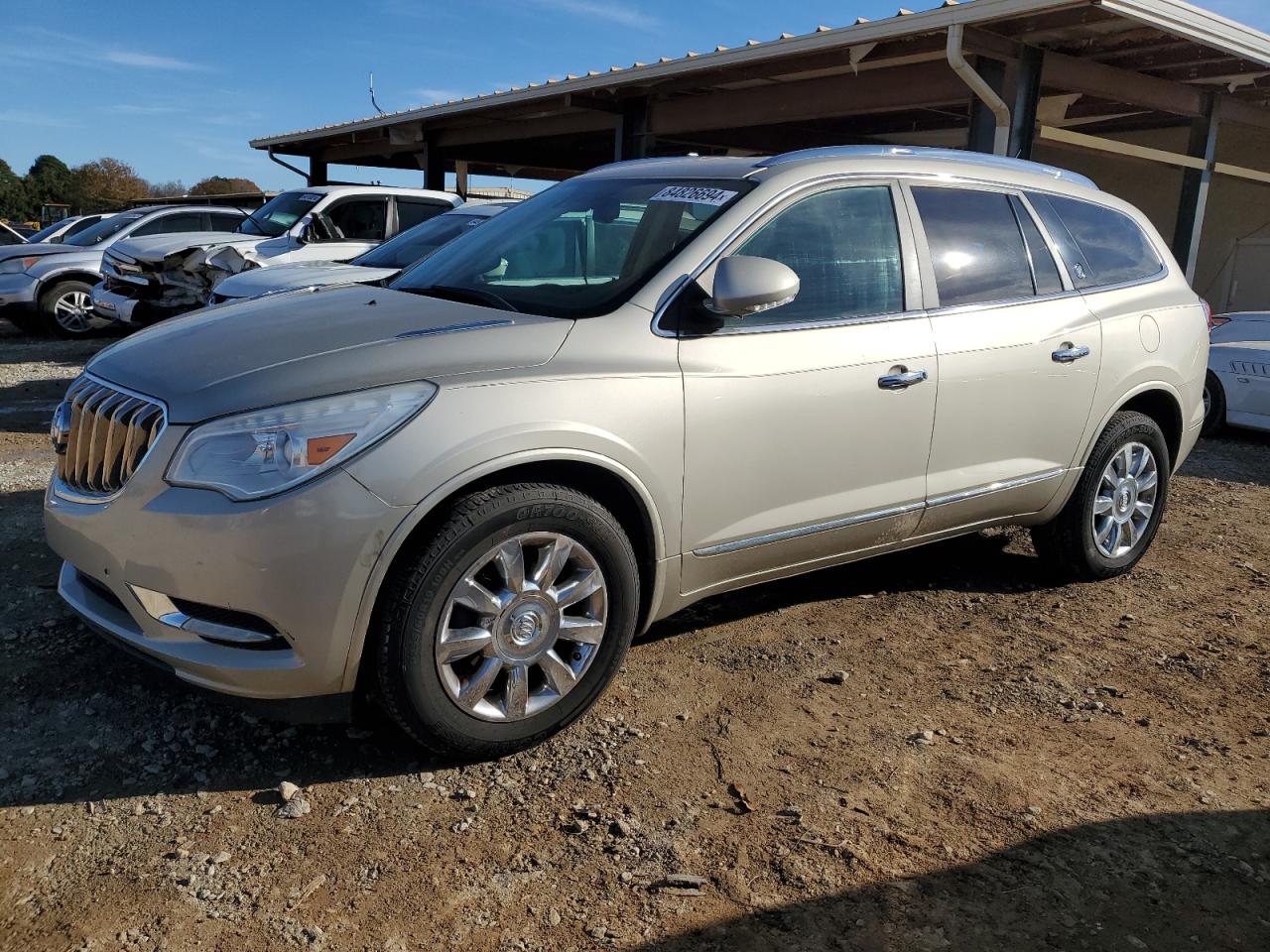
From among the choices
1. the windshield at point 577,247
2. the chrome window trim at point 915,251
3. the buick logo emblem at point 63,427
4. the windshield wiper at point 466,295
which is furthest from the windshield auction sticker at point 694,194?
the buick logo emblem at point 63,427

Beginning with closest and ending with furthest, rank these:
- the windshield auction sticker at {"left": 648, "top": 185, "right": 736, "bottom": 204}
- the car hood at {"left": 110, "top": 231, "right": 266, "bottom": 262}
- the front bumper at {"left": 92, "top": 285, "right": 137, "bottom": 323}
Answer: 1. the windshield auction sticker at {"left": 648, "top": 185, "right": 736, "bottom": 204}
2. the front bumper at {"left": 92, "top": 285, "right": 137, "bottom": 323}
3. the car hood at {"left": 110, "top": 231, "right": 266, "bottom": 262}

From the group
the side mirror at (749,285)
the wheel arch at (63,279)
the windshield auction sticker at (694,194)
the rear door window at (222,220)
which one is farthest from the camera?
the rear door window at (222,220)

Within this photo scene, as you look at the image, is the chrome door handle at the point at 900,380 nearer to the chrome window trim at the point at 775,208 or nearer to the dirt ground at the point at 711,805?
the chrome window trim at the point at 775,208

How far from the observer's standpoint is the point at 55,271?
1278cm

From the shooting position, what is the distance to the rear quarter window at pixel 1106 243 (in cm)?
464

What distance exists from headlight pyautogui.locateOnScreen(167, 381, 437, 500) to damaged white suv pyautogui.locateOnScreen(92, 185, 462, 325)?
293 inches

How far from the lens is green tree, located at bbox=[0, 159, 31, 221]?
5566 cm

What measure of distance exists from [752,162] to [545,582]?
5.96 feet

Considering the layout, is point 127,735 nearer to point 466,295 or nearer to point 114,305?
point 466,295

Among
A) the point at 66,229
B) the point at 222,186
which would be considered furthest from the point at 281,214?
the point at 222,186

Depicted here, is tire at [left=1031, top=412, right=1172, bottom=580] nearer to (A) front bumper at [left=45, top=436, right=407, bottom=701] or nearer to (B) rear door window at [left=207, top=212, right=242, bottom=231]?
(A) front bumper at [left=45, top=436, right=407, bottom=701]

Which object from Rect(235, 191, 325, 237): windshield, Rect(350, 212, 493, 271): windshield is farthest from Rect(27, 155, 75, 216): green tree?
Rect(350, 212, 493, 271): windshield

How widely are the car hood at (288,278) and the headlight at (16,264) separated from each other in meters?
6.42

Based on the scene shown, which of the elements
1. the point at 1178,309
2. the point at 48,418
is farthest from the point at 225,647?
the point at 48,418
